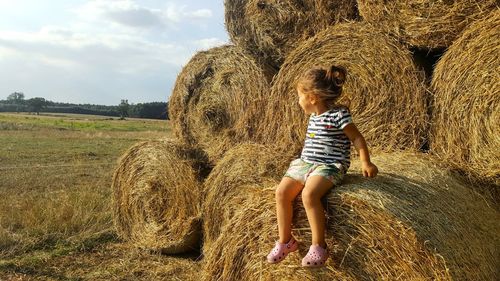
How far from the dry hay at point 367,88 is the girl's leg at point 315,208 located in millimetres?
1290

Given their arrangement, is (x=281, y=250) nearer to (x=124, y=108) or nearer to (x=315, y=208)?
(x=315, y=208)

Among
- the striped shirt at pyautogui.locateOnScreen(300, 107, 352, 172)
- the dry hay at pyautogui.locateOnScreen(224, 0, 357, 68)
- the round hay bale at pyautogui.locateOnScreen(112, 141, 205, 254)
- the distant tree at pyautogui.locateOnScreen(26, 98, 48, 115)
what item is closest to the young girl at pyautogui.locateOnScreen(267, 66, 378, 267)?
the striped shirt at pyautogui.locateOnScreen(300, 107, 352, 172)

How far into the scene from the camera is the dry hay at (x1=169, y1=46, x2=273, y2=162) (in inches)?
213

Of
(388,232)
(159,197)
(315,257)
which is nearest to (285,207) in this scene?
(315,257)

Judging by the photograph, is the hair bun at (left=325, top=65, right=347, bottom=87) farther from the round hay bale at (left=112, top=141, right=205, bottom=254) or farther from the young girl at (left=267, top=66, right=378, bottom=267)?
the round hay bale at (left=112, top=141, right=205, bottom=254)

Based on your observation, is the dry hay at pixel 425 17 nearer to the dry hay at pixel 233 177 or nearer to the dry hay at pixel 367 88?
the dry hay at pixel 367 88

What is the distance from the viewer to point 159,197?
5.59 m

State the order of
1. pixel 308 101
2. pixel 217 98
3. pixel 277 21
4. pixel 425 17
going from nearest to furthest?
pixel 308 101 → pixel 425 17 → pixel 277 21 → pixel 217 98

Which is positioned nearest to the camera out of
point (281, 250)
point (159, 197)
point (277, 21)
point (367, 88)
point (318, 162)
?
point (281, 250)

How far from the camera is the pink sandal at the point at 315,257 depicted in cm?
295

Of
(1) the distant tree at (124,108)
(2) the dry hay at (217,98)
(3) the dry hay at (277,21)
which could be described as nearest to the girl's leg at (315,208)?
(3) the dry hay at (277,21)

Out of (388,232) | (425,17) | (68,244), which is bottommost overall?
(68,244)

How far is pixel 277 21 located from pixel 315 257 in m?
2.80

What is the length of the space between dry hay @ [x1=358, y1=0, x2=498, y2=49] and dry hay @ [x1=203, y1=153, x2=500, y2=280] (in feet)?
3.08
